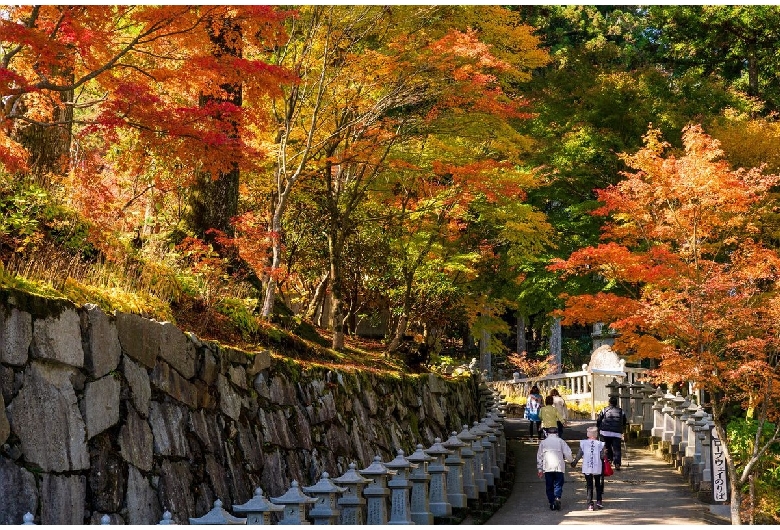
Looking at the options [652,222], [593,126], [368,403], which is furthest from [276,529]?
[593,126]

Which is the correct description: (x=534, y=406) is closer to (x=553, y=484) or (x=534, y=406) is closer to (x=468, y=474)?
(x=553, y=484)

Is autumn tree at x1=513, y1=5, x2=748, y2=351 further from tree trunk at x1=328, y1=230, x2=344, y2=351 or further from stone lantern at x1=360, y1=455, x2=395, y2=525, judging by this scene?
stone lantern at x1=360, y1=455, x2=395, y2=525

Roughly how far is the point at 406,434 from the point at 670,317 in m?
5.52

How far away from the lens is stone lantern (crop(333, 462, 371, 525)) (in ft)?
33.8

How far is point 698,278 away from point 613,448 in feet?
13.1

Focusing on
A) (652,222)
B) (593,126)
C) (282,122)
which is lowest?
A: (652,222)

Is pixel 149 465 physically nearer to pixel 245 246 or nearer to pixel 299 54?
pixel 245 246

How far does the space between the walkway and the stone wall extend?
380cm

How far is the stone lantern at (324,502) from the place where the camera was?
381 inches

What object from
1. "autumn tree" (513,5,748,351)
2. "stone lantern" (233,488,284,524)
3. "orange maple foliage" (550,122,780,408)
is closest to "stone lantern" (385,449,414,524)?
"stone lantern" (233,488,284,524)

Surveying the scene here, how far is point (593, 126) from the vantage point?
29.6 m

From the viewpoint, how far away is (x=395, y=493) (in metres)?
11.6

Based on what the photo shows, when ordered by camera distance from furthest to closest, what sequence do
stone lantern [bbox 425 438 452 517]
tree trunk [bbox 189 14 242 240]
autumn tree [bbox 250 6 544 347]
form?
autumn tree [bbox 250 6 544 347], tree trunk [bbox 189 14 242 240], stone lantern [bbox 425 438 452 517]

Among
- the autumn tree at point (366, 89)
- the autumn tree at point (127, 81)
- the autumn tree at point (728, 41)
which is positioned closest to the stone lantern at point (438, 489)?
the autumn tree at point (127, 81)
